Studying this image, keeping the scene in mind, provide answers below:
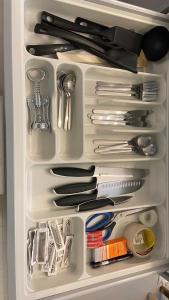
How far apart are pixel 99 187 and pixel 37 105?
1.09 ft

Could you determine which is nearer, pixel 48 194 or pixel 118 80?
pixel 48 194

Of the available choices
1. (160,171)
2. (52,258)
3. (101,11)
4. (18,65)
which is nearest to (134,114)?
(160,171)

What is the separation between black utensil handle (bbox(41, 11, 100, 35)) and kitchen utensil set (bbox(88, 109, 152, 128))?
0.26m

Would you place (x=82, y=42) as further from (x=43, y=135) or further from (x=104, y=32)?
(x=43, y=135)

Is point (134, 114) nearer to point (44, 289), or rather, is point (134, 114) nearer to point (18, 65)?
point (18, 65)

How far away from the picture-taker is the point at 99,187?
92 centimetres

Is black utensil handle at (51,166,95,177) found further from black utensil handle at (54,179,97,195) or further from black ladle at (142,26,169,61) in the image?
black ladle at (142,26,169,61)

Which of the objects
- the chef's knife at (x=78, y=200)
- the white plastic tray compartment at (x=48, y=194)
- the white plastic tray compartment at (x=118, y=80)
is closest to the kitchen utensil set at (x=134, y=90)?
the white plastic tray compartment at (x=118, y=80)

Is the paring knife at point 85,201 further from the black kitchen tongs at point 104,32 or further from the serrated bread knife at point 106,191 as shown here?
the black kitchen tongs at point 104,32

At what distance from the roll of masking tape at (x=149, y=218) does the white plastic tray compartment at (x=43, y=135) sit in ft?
1.38

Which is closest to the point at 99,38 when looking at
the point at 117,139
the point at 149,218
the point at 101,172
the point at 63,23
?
the point at 63,23

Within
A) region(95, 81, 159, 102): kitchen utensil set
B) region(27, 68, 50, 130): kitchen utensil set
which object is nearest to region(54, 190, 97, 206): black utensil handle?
region(27, 68, 50, 130): kitchen utensil set

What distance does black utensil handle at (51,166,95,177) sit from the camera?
868 mm

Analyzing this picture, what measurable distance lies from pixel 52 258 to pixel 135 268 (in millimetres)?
276
